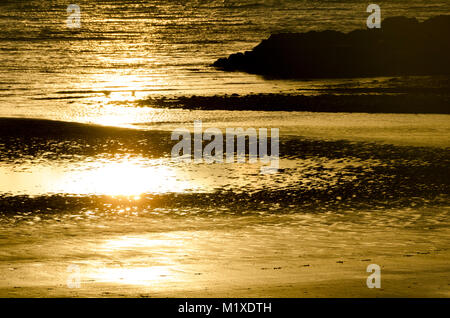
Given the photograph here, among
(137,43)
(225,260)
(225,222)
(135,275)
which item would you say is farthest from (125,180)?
(137,43)

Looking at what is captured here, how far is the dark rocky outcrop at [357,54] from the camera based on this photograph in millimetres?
36188

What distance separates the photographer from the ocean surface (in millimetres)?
10031

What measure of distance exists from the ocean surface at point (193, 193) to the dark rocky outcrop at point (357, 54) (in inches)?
154

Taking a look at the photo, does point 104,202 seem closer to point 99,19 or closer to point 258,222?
point 258,222

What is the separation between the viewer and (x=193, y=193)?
14250mm

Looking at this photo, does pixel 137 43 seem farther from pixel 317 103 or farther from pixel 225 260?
pixel 225 260

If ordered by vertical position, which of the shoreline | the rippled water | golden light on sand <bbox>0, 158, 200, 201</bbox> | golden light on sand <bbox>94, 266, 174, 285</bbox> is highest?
the rippled water

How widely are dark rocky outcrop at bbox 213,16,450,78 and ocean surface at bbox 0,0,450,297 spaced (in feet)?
12.8

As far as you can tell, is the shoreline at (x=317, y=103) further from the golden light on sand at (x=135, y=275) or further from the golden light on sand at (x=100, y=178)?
the golden light on sand at (x=135, y=275)

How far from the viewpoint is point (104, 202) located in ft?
44.8

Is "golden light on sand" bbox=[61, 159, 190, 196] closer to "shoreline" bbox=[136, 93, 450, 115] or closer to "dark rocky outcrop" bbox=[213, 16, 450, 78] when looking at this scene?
"shoreline" bbox=[136, 93, 450, 115]

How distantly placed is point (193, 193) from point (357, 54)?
25090mm

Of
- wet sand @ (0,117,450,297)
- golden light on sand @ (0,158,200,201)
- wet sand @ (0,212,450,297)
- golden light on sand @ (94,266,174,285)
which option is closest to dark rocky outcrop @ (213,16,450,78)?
wet sand @ (0,117,450,297)

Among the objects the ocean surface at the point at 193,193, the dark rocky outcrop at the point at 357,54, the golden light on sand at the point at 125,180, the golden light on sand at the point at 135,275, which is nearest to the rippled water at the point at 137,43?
the ocean surface at the point at 193,193
